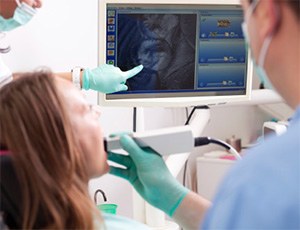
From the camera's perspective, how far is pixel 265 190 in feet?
2.81

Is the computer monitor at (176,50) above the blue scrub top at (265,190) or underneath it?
above

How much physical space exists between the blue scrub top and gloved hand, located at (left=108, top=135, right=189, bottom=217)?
1.52 ft

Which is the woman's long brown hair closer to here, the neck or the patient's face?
the patient's face

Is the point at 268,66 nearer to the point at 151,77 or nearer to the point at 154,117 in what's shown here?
the point at 151,77

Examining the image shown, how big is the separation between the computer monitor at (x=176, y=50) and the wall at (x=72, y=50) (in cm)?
38

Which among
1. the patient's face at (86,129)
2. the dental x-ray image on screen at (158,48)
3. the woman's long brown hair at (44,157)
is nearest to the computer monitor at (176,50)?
the dental x-ray image on screen at (158,48)

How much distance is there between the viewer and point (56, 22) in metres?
2.18

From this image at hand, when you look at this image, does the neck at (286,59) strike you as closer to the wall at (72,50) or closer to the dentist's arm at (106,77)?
the dentist's arm at (106,77)

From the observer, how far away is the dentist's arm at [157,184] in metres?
1.35

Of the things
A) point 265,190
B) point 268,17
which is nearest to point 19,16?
point 268,17

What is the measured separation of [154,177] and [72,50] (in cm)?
105

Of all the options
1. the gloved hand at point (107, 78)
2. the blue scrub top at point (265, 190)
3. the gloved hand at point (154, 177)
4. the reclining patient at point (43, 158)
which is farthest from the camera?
the gloved hand at point (107, 78)

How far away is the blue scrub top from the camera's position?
847 mm

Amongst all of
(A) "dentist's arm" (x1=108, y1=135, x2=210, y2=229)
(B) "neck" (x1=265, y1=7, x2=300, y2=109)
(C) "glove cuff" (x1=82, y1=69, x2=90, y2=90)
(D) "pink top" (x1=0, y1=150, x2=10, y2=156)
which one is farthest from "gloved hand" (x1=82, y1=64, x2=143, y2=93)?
(B) "neck" (x1=265, y1=7, x2=300, y2=109)
